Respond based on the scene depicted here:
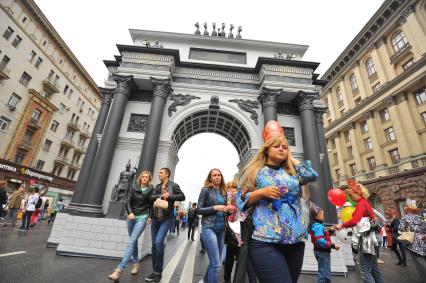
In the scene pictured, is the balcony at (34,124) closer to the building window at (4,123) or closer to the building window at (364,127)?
the building window at (4,123)

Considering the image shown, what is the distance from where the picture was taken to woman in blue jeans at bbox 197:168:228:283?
317cm

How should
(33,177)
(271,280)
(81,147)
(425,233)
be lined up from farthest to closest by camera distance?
(81,147) → (33,177) → (425,233) → (271,280)

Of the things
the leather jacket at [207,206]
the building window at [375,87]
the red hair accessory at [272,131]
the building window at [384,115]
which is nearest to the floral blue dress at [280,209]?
the red hair accessory at [272,131]

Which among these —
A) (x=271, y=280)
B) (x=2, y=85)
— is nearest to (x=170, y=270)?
(x=271, y=280)

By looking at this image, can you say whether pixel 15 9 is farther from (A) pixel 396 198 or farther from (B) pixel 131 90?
(A) pixel 396 198

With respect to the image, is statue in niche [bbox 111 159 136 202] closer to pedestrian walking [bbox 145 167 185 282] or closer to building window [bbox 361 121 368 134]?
pedestrian walking [bbox 145 167 185 282]

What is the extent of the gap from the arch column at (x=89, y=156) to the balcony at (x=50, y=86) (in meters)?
20.7

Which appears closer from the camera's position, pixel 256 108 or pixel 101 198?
pixel 101 198

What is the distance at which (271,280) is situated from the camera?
59.8 inches

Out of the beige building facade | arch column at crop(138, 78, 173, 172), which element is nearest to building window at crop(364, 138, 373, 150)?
the beige building facade

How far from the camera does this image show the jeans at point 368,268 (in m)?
3.36

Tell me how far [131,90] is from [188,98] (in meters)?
3.48

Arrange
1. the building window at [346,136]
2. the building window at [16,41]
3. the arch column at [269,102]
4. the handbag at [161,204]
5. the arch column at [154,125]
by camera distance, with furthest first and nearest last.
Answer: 1. the building window at [346,136]
2. the building window at [16,41]
3. the arch column at [269,102]
4. the arch column at [154,125]
5. the handbag at [161,204]

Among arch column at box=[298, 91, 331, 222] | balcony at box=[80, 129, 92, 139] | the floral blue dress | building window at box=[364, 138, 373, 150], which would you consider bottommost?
the floral blue dress
